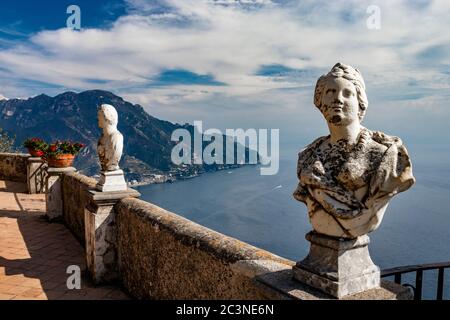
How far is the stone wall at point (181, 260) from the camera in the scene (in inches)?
96.0

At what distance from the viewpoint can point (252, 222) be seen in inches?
2328

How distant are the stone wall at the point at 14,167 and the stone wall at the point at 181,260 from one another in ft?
29.3

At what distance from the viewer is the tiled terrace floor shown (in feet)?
14.5

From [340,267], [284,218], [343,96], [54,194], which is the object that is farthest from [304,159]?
[284,218]

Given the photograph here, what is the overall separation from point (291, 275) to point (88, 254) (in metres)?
3.74

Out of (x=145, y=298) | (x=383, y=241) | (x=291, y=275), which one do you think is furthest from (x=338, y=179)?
(x=383, y=241)

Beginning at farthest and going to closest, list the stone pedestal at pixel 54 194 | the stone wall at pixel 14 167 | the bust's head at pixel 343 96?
the stone wall at pixel 14 167 → the stone pedestal at pixel 54 194 → the bust's head at pixel 343 96

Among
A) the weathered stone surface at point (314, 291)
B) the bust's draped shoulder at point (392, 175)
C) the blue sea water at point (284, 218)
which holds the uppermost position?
the bust's draped shoulder at point (392, 175)

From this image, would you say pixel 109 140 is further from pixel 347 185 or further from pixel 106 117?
pixel 347 185

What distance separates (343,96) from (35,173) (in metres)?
10.6

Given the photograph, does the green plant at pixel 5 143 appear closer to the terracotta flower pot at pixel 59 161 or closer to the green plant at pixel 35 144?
the green plant at pixel 35 144

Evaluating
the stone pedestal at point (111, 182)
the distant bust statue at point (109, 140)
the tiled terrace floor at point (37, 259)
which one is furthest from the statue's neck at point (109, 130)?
the tiled terrace floor at point (37, 259)
